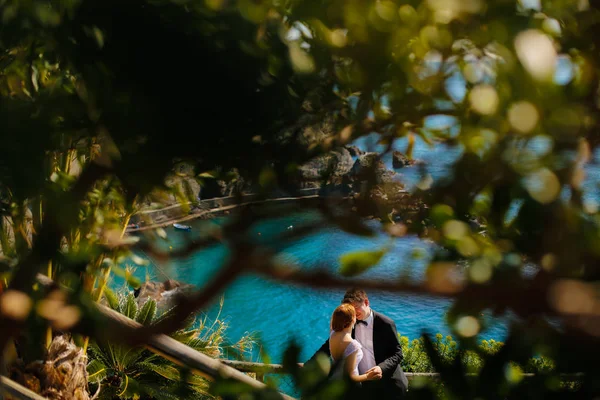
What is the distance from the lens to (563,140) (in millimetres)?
520

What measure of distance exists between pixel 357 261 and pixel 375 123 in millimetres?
286

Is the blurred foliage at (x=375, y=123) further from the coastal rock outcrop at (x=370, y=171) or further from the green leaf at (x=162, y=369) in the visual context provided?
the green leaf at (x=162, y=369)

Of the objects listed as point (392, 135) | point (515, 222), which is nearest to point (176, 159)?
point (392, 135)

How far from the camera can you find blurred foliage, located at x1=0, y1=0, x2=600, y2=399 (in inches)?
22.4

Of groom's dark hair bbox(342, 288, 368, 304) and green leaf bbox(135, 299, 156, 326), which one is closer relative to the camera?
groom's dark hair bbox(342, 288, 368, 304)

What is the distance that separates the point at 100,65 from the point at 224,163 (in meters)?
0.21

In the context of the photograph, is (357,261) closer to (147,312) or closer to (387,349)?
(387,349)

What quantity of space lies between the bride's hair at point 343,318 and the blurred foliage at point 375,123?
7.75ft

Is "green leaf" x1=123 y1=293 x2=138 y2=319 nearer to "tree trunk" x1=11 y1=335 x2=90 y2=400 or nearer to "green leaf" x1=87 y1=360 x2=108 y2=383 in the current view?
"green leaf" x1=87 y1=360 x2=108 y2=383

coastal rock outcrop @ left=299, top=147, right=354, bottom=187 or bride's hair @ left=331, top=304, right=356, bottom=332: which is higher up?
coastal rock outcrop @ left=299, top=147, right=354, bottom=187

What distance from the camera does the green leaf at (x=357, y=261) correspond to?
0.62 metres

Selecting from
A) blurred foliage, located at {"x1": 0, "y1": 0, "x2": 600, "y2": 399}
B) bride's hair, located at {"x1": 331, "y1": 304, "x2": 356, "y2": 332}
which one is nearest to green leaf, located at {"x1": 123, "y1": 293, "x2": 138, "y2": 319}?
bride's hair, located at {"x1": 331, "y1": 304, "x2": 356, "y2": 332}

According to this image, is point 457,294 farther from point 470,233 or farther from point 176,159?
point 176,159

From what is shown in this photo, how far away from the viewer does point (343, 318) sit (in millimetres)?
3152
